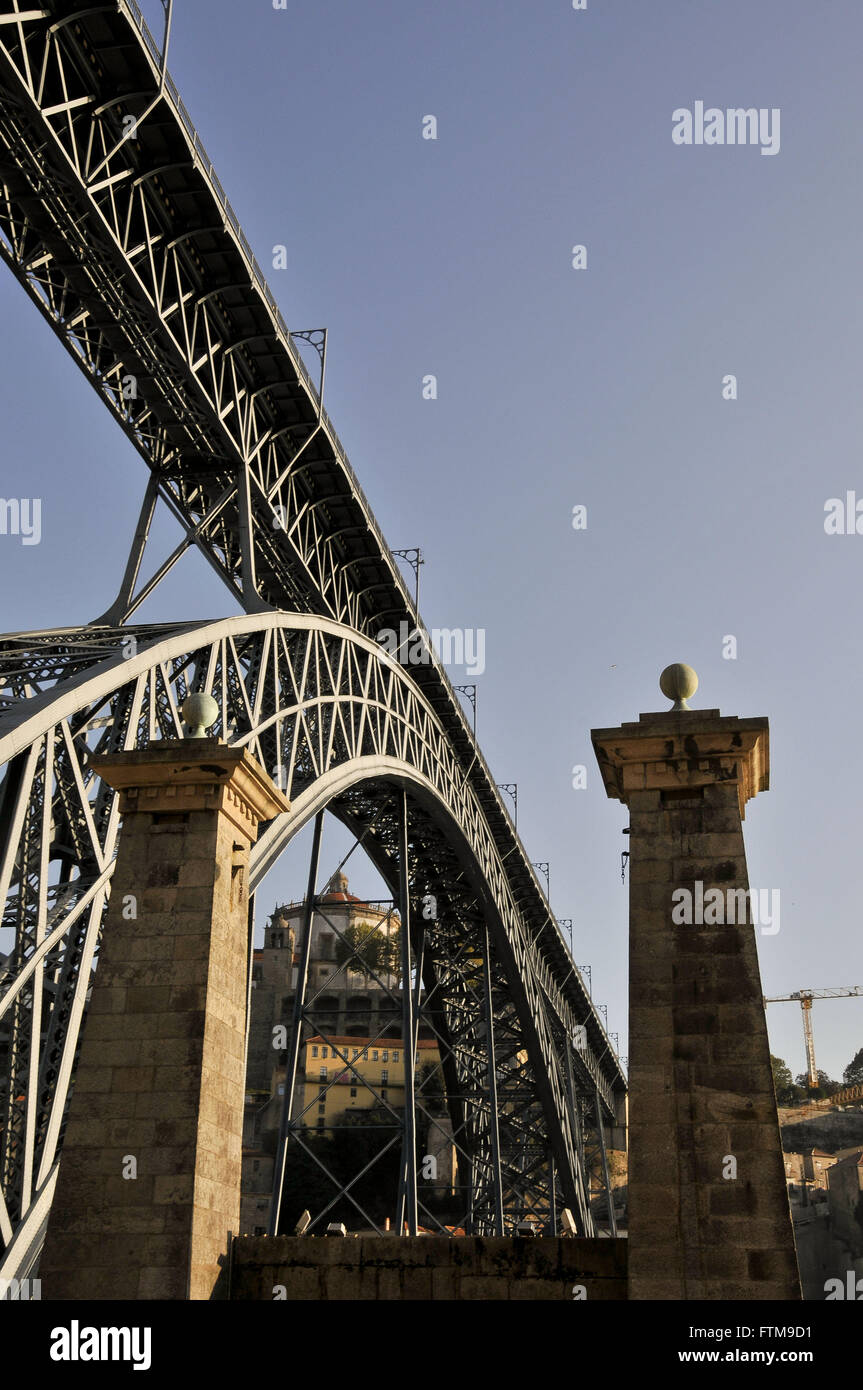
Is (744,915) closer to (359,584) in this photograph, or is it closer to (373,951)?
(359,584)

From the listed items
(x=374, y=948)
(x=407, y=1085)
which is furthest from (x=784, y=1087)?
(x=407, y=1085)

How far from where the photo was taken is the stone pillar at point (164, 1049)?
30.6ft

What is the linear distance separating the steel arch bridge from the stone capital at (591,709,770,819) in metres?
4.66

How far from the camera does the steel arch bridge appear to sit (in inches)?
612

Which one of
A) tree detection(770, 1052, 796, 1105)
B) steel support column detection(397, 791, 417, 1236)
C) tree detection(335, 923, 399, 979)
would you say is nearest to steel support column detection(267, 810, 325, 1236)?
steel support column detection(397, 791, 417, 1236)

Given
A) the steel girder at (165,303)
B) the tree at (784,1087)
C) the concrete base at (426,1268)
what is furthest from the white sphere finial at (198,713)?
the tree at (784,1087)

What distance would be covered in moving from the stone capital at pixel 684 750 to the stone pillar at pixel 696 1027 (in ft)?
0.04

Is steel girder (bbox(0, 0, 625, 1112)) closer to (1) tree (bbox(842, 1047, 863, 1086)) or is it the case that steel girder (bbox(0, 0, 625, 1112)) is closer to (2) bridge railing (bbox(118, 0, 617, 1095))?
(2) bridge railing (bbox(118, 0, 617, 1095))

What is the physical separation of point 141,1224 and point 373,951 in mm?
112521

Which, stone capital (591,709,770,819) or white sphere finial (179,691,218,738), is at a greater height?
white sphere finial (179,691,218,738)

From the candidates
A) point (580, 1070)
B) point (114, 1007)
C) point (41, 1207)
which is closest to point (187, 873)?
point (114, 1007)

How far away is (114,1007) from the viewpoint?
10094mm

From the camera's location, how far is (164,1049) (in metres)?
9.85

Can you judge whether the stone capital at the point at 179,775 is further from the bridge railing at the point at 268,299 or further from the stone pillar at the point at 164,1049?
the bridge railing at the point at 268,299
